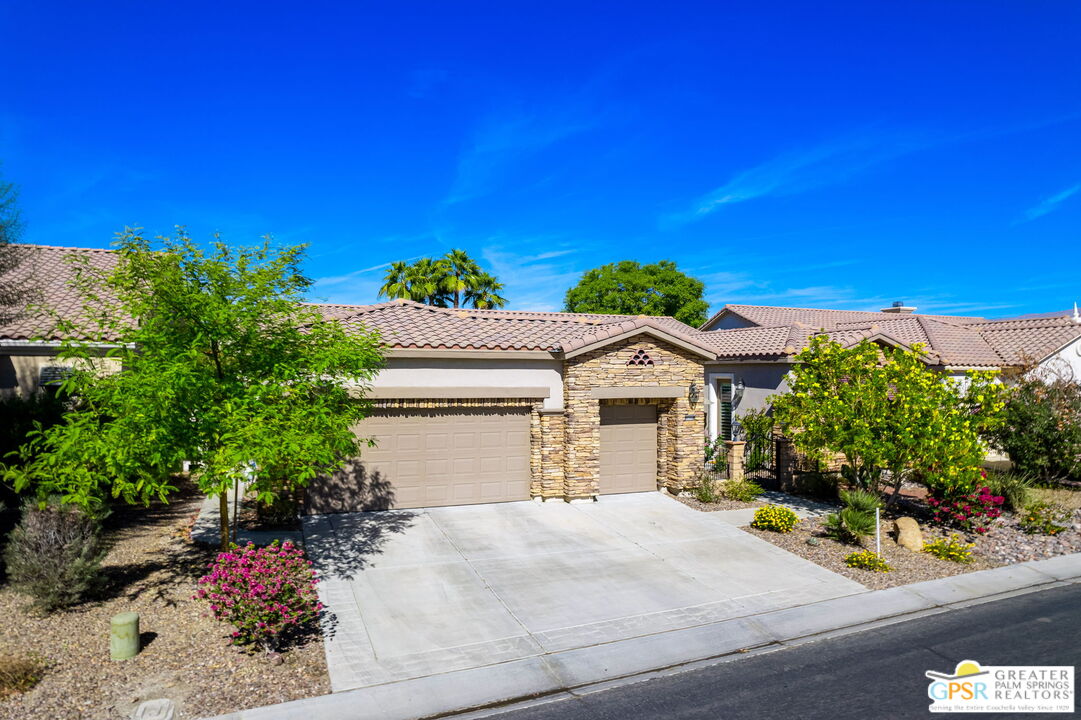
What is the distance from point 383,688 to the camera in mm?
7477

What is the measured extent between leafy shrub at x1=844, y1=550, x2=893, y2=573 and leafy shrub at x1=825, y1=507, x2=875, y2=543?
3.22 ft

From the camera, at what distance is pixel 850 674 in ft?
26.0

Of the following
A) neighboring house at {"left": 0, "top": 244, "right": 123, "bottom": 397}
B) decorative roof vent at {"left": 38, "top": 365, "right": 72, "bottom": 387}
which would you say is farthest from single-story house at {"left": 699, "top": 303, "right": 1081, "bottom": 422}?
decorative roof vent at {"left": 38, "top": 365, "right": 72, "bottom": 387}

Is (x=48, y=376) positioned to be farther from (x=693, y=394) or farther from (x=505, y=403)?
(x=693, y=394)

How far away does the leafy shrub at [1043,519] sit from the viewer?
14.3m

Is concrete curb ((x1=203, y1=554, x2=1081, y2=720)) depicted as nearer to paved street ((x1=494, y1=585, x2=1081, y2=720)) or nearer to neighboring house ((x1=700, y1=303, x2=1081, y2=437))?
paved street ((x1=494, y1=585, x2=1081, y2=720))

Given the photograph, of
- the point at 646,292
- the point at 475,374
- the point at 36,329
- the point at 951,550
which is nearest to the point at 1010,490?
the point at 951,550

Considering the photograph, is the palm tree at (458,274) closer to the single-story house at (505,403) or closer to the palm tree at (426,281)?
the palm tree at (426,281)

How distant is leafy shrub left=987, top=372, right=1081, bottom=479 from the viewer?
17.4 m

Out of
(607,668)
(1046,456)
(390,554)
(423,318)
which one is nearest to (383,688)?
(607,668)

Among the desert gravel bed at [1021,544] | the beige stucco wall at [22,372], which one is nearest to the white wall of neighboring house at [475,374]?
the beige stucco wall at [22,372]

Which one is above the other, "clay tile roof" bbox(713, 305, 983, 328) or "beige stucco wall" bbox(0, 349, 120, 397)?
"clay tile roof" bbox(713, 305, 983, 328)

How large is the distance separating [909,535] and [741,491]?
4093 mm

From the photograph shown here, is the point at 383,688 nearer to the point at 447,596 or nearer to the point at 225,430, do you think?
the point at 447,596
